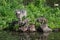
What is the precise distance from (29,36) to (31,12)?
16.1 feet

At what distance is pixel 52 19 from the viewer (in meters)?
19.1

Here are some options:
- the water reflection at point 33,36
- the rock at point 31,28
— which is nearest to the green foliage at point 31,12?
the rock at point 31,28

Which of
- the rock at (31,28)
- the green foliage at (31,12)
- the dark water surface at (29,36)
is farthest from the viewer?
the green foliage at (31,12)

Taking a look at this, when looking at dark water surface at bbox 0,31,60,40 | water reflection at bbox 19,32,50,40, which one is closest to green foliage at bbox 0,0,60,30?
dark water surface at bbox 0,31,60,40

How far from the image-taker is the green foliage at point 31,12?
1842 centimetres

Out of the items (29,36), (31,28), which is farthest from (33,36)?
(31,28)

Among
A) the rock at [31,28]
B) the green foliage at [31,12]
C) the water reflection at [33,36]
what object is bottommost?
the water reflection at [33,36]

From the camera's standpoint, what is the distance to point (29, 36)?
15617 mm

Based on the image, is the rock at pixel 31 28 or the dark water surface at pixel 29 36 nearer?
the dark water surface at pixel 29 36

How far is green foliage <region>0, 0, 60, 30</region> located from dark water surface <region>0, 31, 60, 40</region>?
1.44m

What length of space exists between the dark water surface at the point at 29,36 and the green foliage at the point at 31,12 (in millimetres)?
1442

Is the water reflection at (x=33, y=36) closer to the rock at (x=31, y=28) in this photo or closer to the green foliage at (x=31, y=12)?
the rock at (x=31, y=28)

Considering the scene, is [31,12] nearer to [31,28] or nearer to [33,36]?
[31,28]

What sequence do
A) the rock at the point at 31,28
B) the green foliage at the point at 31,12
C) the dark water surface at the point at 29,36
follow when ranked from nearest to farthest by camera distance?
the dark water surface at the point at 29,36 < the rock at the point at 31,28 < the green foliage at the point at 31,12
